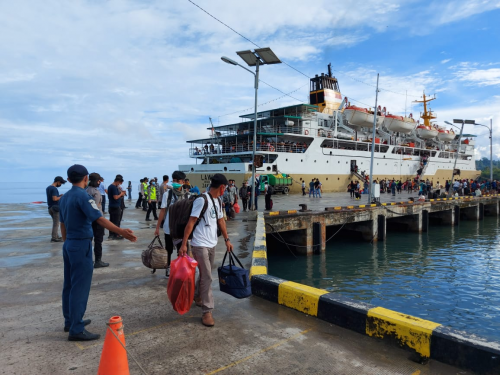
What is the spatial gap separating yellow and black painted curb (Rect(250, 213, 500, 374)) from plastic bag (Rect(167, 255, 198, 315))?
1333 mm

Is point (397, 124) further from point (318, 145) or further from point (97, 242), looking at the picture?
point (97, 242)

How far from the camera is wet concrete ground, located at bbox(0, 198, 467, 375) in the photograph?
289 cm

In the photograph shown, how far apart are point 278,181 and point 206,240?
2512 centimetres

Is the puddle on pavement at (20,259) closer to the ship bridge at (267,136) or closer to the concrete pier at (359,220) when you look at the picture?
the concrete pier at (359,220)

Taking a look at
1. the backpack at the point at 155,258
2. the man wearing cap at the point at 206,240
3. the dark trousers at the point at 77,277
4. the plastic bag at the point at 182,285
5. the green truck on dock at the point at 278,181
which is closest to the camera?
the dark trousers at the point at 77,277

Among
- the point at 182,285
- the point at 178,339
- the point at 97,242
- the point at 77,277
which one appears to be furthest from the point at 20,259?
the point at 178,339

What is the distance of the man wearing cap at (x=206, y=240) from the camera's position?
377cm

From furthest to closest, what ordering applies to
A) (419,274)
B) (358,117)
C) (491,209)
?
(358,117) < (491,209) < (419,274)

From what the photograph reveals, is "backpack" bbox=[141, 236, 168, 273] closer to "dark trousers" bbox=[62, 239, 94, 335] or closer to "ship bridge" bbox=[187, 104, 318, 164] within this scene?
"dark trousers" bbox=[62, 239, 94, 335]

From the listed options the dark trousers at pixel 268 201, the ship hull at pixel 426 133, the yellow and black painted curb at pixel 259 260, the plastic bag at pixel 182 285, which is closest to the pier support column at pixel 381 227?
the dark trousers at pixel 268 201

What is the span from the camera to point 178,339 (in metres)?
3.37

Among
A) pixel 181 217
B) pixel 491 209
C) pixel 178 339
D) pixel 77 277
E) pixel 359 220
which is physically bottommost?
pixel 491 209

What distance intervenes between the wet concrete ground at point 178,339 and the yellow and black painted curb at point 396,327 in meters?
0.09

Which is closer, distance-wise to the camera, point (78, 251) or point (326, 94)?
point (78, 251)
